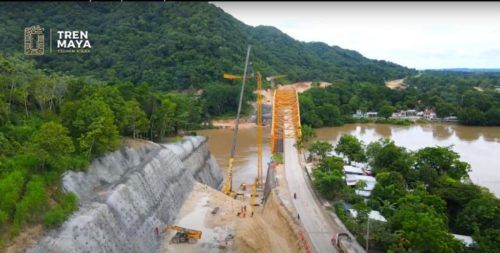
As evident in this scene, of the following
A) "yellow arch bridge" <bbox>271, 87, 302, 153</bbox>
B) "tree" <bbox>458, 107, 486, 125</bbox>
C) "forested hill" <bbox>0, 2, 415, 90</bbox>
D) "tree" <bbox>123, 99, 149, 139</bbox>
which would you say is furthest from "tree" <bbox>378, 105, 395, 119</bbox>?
"tree" <bbox>123, 99, 149, 139</bbox>

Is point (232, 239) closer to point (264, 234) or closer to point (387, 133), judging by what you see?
point (264, 234)

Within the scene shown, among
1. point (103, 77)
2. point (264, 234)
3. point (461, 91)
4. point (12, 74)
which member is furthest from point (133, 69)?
point (461, 91)

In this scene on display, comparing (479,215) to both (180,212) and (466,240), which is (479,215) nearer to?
(466,240)

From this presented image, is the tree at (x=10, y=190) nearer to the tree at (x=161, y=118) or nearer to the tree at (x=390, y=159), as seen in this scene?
the tree at (x=161, y=118)

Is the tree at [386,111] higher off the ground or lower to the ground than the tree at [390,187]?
higher

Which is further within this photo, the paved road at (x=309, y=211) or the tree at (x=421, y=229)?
the paved road at (x=309, y=211)

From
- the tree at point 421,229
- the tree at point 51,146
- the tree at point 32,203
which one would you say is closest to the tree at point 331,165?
the tree at point 421,229
